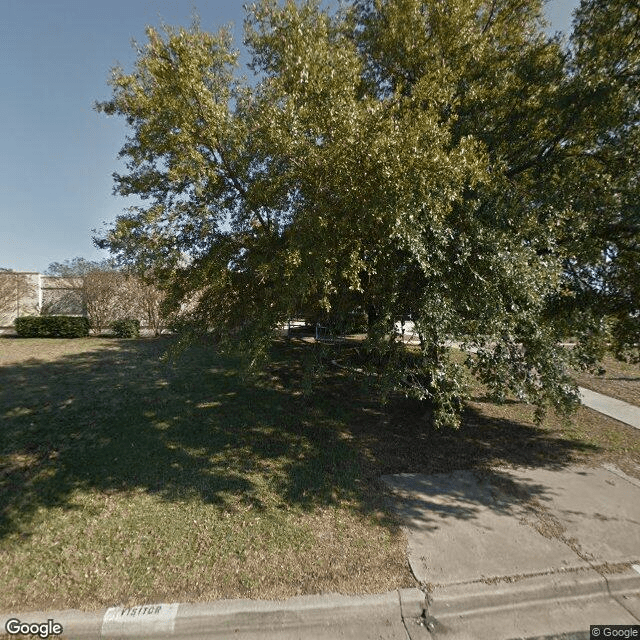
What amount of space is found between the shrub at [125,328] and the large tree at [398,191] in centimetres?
1255

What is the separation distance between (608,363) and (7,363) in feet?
66.4

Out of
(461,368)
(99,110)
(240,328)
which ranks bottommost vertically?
(461,368)

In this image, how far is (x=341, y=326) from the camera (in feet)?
17.2

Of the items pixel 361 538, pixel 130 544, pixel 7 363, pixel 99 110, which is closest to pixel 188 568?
pixel 130 544

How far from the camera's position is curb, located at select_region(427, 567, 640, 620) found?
3.05 meters

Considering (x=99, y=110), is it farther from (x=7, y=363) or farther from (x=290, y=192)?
(x=7, y=363)

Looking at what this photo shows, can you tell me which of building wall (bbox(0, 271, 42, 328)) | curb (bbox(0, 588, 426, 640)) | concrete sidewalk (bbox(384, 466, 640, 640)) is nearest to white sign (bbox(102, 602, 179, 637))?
curb (bbox(0, 588, 426, 640))

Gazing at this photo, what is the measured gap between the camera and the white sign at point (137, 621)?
280 cm

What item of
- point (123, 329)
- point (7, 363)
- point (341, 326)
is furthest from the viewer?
point (123, 329)

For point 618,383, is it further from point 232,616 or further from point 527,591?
point 232,616

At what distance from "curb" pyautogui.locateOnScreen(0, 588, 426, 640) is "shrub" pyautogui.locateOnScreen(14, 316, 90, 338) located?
15.5m

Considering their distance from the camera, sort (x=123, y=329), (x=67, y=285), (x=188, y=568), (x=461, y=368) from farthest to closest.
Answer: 1. (x=67, y=285)
2. (x=123, y=329)
3. (x=461, y=368)
4. (x=188, y=568)

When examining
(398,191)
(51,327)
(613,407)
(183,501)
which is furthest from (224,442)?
(51,327)

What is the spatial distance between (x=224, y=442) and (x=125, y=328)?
1285 centimetres
